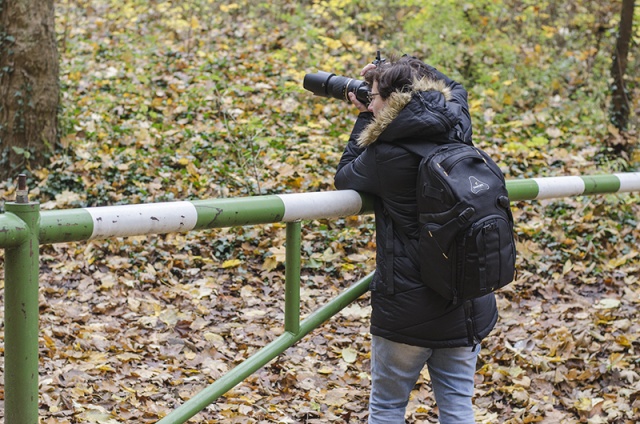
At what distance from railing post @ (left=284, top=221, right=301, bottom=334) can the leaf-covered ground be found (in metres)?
1.49

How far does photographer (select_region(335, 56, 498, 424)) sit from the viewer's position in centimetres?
241

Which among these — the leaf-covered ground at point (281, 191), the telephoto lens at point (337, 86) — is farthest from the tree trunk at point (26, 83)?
the telephoto lens at point (337, 86)

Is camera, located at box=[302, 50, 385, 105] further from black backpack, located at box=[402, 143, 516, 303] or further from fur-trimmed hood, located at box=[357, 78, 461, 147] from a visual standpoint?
black backpack, located at box=[402, 143, 516, 303]

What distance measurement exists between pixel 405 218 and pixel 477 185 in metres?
0.30

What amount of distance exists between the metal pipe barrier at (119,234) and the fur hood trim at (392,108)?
0.69ft

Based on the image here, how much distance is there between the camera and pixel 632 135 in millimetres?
8531

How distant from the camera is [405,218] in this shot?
2428mm

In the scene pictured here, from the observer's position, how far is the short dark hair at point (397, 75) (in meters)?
2.49

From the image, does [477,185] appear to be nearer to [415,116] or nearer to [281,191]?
[415,116]

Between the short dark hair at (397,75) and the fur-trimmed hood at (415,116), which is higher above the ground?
the short dark hair at (397,75)

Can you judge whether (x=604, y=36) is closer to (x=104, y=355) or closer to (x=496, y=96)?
(x=496, y=96)

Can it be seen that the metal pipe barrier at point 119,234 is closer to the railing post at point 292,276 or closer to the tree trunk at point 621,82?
the railing post at point 292,276

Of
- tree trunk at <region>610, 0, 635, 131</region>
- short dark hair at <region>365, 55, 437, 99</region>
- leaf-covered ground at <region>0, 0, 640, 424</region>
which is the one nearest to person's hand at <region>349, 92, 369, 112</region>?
short dark hair at <region>365, 55, 437, 99</region>

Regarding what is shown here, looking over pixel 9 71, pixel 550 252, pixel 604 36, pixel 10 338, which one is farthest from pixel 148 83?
pixel 10 338
